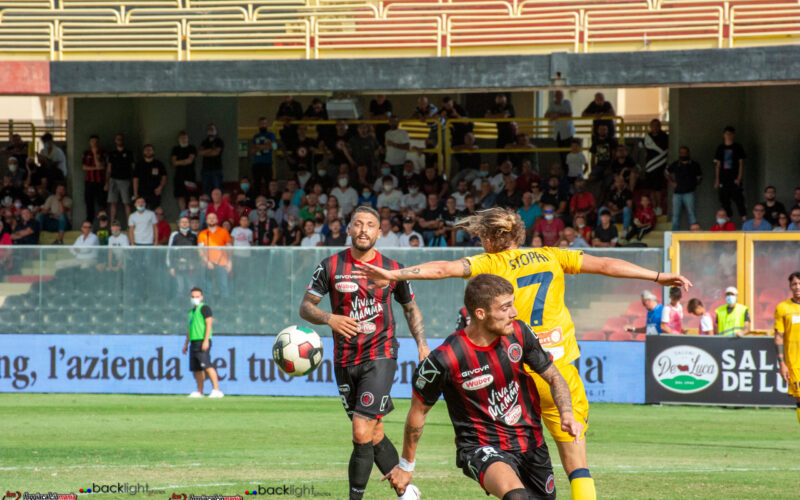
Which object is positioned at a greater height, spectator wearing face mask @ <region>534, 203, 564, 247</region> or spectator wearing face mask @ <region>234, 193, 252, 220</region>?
spectator wearing face mask @ <region>234, 193, 252, 220</region>

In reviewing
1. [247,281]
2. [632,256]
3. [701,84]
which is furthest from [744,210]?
[247,281]

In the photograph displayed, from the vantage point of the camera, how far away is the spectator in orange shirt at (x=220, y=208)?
883 inches

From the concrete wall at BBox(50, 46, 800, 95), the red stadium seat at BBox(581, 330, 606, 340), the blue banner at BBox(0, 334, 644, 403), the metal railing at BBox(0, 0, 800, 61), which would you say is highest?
the metal railing at BBox(0, 0, 800, 61)

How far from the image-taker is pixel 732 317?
18.0 metres

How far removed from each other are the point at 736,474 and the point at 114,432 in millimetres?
7474

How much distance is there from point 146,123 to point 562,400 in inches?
861

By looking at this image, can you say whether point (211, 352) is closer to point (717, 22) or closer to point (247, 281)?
point (247, 281)

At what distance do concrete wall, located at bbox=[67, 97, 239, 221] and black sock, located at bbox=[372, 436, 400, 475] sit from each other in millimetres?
18417

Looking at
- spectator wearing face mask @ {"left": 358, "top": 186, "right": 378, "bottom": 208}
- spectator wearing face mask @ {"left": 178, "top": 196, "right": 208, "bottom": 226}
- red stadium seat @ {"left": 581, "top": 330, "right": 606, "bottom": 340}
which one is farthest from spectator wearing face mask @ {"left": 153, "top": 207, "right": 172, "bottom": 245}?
red stadium seat @ {"left": 581, "top": 330, "right": 606, "bottom": 340}

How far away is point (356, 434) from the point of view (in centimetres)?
810

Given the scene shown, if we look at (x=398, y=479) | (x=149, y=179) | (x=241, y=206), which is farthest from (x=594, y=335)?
(x=398, y=479)

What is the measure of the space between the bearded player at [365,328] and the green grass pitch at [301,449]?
0.92 metres

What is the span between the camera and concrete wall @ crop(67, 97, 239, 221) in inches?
1035

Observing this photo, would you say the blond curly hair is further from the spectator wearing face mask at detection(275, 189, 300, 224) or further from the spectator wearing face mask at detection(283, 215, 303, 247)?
the spectator wearing face mask at detection(275, 189, 300, 224)
